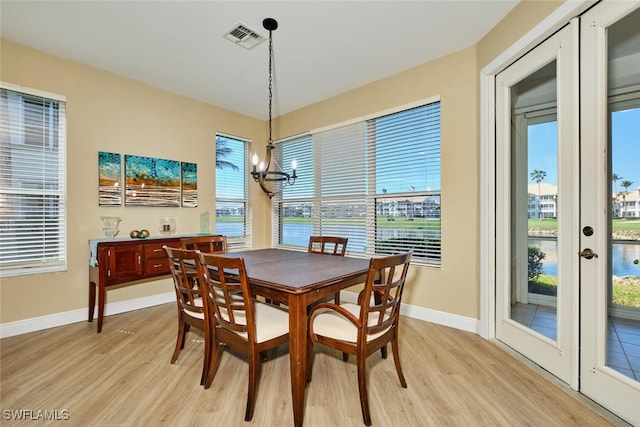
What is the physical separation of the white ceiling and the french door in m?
0.80

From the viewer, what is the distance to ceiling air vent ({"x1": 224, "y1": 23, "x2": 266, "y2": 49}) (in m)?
2.59

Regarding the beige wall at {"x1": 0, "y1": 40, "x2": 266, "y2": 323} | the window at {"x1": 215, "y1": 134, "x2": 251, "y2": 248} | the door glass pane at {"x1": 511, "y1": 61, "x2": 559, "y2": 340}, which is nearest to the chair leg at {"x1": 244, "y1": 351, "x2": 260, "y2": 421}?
the door glass pane at {"x1": 511, "y1": 61, "x2": 559, "y2": 340}

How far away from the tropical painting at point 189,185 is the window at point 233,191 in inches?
15.4

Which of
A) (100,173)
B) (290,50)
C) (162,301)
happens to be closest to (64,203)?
(100,173)

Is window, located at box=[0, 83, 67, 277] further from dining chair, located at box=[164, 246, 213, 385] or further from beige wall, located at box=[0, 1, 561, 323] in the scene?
dining chair, located at box=[164, 246, 213, 385]

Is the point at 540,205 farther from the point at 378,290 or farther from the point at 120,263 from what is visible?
the point at 120,263

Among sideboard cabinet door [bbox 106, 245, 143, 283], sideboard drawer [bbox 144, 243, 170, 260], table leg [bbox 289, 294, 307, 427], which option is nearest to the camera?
table leg [bbox 289, 294, 307, 427]

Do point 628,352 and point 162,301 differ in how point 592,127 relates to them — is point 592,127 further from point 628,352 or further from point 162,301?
point 162,301

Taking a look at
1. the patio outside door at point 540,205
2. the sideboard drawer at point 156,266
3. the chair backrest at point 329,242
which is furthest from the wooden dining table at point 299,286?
the sideboard drawer at point 156,266

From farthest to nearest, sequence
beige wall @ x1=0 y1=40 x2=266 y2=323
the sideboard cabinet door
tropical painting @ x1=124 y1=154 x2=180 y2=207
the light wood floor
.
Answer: tropical painting @ x1=124 y1=154 x2=180 y2=207, the sideboard cabinet door, beige wall @ x1=0 y1=40 x2=266 y2=323, the light wood floor

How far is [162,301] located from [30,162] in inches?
81.0

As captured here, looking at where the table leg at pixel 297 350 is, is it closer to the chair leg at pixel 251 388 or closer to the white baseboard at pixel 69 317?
the chair leg at pixel 251 388

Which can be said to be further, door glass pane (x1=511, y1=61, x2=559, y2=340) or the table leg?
door glass pane (x1=511, y1=61, x2=559, y2=340)

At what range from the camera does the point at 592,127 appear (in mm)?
1800
